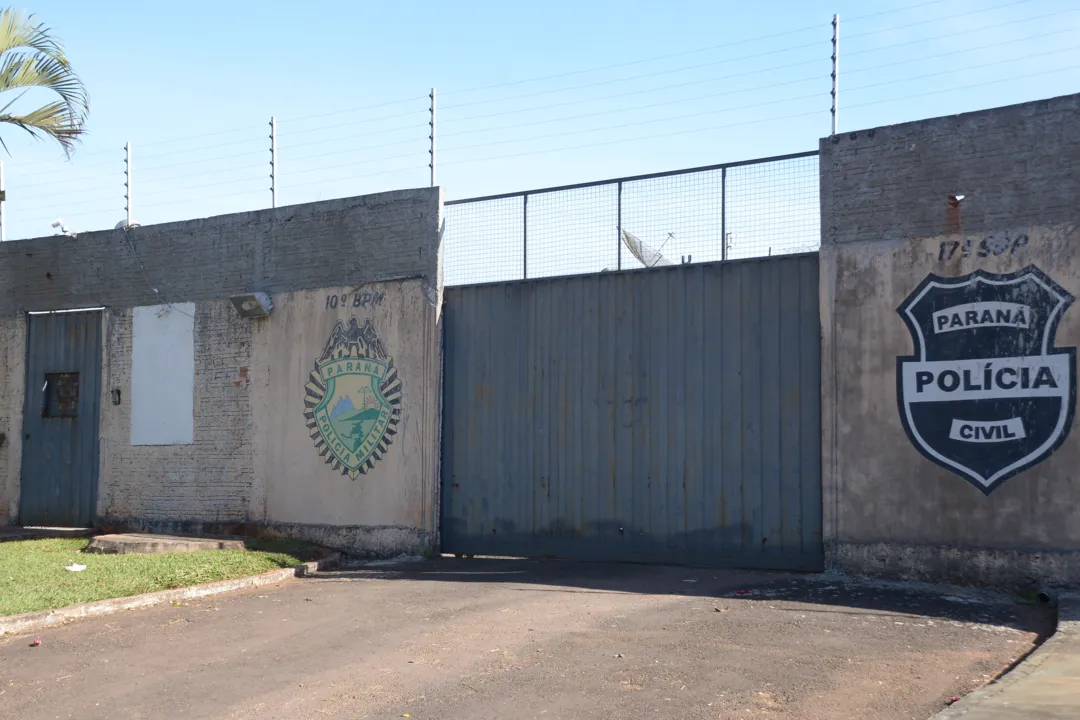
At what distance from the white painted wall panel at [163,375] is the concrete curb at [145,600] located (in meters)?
3.45

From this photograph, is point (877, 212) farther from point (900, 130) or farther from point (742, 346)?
point (742, 346)

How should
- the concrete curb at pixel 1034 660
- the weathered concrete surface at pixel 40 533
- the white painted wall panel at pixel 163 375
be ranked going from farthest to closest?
the white painted wall panel at pixel 163 375 → the weathered concrete surface at pixel 40 533 → the concrete curb at pixel 1034 660

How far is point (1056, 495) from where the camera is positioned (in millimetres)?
8641

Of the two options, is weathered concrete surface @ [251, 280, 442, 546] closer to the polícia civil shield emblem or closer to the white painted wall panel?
the polícia civil shield emblem

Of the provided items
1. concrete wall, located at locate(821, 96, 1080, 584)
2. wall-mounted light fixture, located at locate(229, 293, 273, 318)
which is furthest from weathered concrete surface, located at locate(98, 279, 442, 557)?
concrete wall, located at locate(821, 96, 1080, 584)

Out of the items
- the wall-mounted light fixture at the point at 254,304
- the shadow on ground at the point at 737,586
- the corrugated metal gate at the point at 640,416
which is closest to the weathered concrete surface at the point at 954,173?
the corrugated metal gate at the point at 640,416

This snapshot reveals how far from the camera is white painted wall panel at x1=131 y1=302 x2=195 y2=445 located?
13633 mm

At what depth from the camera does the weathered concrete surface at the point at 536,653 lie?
223 inches

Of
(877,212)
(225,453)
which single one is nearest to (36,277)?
(225,453)

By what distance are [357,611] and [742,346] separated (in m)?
4.58

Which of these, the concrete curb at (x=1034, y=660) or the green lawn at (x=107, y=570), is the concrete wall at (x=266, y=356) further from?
the concrete curb at (x=1034, y=660)

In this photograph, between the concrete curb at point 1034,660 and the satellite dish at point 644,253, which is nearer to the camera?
the concrete curb at point 1034,660

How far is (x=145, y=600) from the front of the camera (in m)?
9.07

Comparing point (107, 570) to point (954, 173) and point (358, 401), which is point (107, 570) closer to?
point (358, 401)
